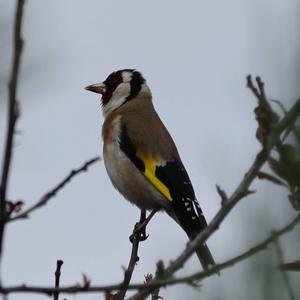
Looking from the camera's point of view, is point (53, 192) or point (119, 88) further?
point (119, 88)

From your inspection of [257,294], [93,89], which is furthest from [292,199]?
[93,89]

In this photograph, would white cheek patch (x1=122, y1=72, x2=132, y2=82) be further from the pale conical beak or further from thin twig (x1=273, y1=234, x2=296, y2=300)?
thin twig (x1=273, y1=234, x2=296, y2=300)

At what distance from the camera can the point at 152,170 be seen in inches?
198

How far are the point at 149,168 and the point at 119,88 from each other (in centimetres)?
133

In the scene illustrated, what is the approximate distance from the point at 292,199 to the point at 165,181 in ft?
10.6

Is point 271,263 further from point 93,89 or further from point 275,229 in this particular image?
point 93,89

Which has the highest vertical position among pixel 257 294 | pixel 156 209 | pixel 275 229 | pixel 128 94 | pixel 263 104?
pixel 128 94

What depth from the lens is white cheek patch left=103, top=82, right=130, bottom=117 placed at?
19.6 feet

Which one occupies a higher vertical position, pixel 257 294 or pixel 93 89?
pixel 93 89

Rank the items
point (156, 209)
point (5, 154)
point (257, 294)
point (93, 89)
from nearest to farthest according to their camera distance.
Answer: point (5, 154)
point (257, 294)
point (156, 209)
point (93, 89)

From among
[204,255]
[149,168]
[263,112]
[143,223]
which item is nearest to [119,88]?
[149,168]

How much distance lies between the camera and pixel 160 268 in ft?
5.38

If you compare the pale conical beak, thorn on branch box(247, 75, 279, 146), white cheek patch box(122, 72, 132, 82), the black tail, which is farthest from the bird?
thorn on branch box(247, 75, 279, 146)

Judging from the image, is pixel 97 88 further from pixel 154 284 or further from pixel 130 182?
pixel 154 284
